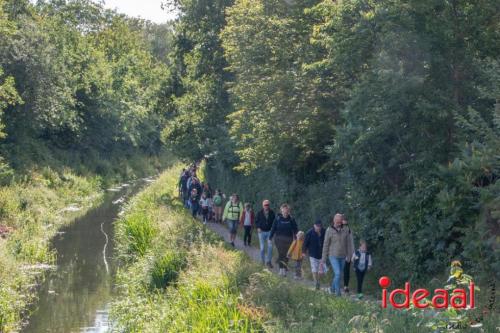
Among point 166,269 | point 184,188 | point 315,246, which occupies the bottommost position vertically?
point 166,269

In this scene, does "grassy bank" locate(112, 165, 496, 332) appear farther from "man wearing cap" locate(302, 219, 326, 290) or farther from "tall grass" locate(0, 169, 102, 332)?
"tall grass" locate(0, 169, 102, 332)

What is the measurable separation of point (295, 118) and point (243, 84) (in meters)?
4.63

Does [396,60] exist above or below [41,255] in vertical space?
above

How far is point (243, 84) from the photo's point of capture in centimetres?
2642

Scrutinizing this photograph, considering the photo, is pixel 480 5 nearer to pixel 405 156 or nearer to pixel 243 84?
pixel 405 156

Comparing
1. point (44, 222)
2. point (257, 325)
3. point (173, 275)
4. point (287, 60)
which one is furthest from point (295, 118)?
point (44, 222)

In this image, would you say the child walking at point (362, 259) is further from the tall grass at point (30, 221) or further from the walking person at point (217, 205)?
the walking person at point (217, 205)

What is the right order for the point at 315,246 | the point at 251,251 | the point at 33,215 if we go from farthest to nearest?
the point at 33,215 < the point at 251,251 < the point at 315,246

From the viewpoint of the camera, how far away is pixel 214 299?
50.3 ft

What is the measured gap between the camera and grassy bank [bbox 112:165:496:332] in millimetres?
12375

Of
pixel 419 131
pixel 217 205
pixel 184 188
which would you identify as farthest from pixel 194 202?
pixel 419 131

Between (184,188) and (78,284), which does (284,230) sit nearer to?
(78,284)

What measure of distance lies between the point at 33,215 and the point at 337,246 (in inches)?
823

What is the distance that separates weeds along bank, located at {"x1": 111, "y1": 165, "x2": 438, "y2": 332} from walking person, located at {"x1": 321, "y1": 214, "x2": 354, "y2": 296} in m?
1.03
